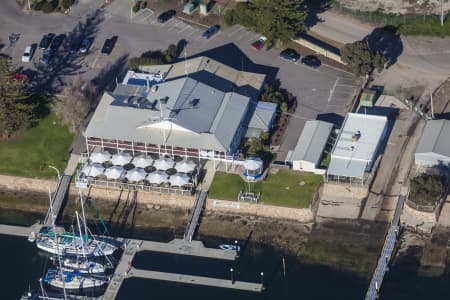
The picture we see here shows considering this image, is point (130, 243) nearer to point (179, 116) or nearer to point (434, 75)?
point (179, 116)

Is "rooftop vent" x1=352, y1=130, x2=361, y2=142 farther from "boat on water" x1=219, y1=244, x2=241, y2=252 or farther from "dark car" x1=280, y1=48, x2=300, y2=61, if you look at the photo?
"boat on water" x1=219, y1=244, x2=241, y2=252

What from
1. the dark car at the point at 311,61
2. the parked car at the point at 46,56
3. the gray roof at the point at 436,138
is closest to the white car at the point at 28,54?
the parked car at the point at 46,56

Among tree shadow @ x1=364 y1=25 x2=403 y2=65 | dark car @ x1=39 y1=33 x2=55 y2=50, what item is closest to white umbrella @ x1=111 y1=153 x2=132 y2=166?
dark car @ x1=39 y1=33 x2=55 y2=50

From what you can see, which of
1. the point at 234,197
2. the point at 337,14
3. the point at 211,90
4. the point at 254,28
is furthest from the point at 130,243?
the point at 337,14

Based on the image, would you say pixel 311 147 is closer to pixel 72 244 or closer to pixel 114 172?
pixel 114 172

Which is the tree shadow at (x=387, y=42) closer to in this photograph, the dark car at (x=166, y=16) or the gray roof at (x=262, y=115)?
the gray roof at (x=262, y=115)

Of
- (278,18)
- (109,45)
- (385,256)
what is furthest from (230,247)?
(109,45)
